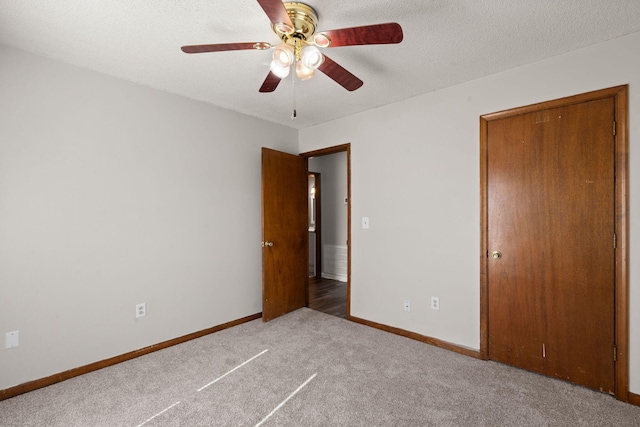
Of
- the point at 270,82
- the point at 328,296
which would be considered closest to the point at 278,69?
the point at 270,82

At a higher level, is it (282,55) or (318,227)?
(282,55)

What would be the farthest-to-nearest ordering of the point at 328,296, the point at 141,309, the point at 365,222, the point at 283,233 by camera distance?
the point at 328,296 → the point at 283,233 → the point at 365,222 → the point at 141,309

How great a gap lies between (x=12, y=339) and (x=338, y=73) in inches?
111

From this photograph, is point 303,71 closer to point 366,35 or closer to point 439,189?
point 366,35

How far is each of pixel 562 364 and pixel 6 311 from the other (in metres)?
3.94

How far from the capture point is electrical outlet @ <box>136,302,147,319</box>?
2718mm

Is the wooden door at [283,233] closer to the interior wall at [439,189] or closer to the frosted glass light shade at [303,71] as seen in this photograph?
the interior wall at [439,189]

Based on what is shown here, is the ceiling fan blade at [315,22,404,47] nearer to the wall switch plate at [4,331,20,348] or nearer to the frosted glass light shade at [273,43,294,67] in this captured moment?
the frosted glass light shade at [273,43,294,67]

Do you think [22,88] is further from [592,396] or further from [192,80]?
[592,396]

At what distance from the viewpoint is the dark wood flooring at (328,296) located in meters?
3.93

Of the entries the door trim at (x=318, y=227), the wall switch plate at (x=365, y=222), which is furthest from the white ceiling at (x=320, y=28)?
the door trim at (x=318, y=227)

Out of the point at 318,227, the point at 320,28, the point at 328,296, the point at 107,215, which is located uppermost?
the point at 320,28

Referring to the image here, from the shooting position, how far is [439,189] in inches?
113

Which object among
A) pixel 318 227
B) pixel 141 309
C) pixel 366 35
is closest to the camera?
pixel 366 35
